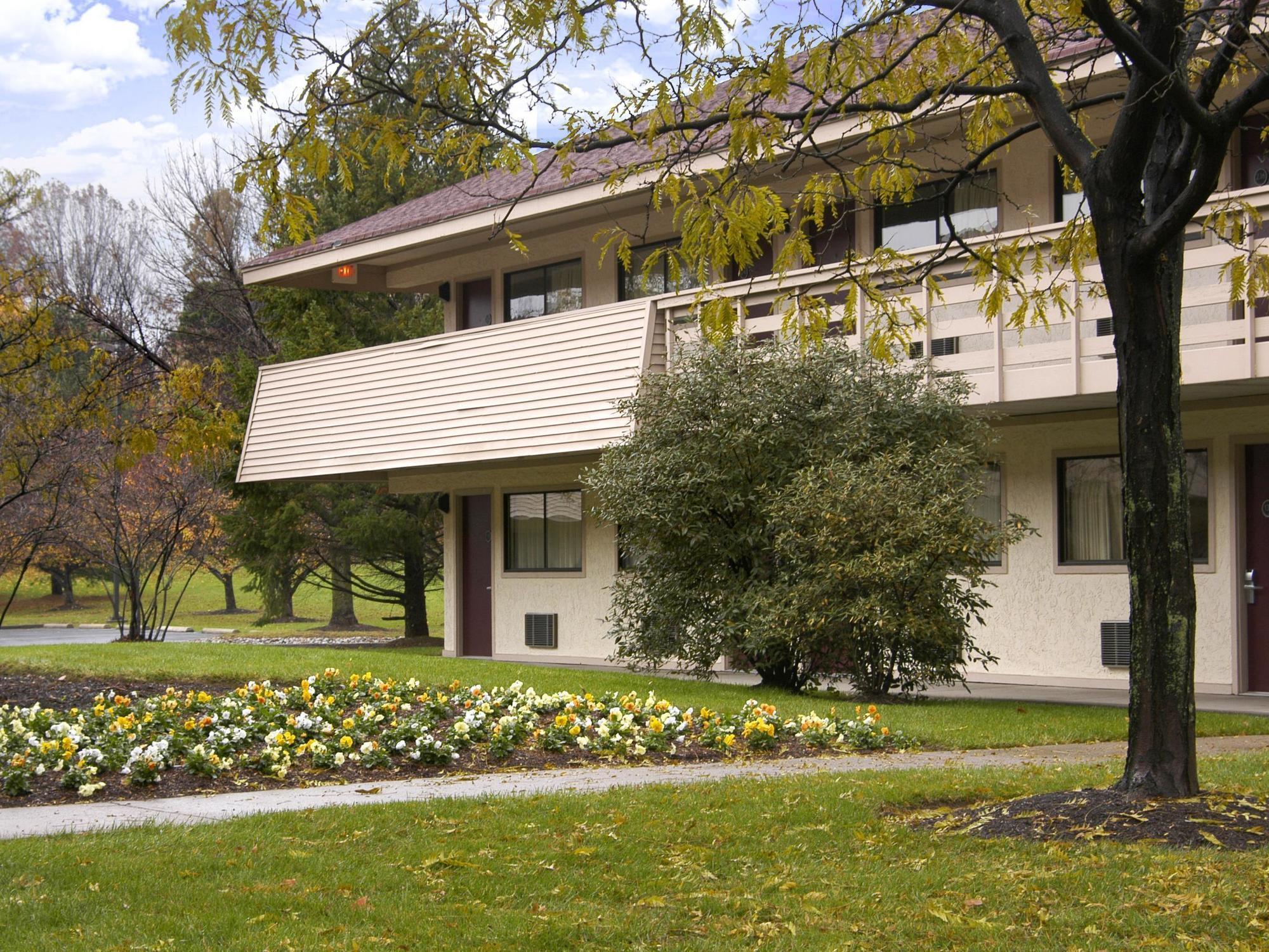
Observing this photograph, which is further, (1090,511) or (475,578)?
(475,578)

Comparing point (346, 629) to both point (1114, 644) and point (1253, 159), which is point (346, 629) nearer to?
point (1114, 644)

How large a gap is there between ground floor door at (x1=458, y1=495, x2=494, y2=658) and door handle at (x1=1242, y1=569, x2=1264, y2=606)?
41.1 feet

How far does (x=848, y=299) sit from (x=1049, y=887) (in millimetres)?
4629

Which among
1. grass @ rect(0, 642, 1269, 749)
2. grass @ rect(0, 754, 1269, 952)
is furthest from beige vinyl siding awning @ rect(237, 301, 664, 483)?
grass @ rect(0, 754, 1269, 952)

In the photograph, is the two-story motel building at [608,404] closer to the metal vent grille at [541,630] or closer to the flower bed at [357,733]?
the metal vent grille at [541,630]

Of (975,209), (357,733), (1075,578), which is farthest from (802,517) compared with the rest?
(975,209)

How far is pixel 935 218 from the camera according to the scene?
17797 mm

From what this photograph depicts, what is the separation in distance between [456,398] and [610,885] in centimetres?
1536

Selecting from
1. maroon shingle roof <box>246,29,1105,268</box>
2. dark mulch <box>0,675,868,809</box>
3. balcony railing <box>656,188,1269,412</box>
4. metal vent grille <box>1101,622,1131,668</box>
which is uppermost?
maroon shingle roof <box>246,29,1105,268</box>

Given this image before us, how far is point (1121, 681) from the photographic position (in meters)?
16.0

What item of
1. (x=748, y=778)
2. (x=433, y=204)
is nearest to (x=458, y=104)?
(x=748, y=778)

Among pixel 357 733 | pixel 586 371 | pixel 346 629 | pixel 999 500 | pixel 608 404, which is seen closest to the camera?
pixel 357 733

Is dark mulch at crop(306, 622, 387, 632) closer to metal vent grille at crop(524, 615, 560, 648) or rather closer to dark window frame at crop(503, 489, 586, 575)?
dark window frame at crop(503, 489, 586, 575)

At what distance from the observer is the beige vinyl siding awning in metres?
18.3
